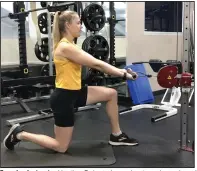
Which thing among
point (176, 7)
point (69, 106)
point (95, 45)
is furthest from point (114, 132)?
point (176, 7)

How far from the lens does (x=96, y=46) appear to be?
4086 mm

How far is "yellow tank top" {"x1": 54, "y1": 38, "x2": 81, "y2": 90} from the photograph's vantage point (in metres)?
2.31

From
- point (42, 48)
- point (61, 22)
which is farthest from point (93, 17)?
point (61, 22)

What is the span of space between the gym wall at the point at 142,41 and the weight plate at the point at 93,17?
0.55m

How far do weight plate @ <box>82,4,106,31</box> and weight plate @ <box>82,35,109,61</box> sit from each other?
0.60 ft

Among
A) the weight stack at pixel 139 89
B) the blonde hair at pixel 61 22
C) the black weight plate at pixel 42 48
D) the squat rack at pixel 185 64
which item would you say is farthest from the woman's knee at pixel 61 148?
the black weight plate at pixel 42 48

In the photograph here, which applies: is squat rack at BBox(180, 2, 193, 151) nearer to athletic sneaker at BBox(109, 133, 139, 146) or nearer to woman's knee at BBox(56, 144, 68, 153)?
athletic sneaker at BBox(109, 133, 139, 146)

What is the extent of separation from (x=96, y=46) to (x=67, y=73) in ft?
6.07

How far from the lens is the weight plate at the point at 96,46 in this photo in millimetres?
3984

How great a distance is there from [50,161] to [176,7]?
399 cm

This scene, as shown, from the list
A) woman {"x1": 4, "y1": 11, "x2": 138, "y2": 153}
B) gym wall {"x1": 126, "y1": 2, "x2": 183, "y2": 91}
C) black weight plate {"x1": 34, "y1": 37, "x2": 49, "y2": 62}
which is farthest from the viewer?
black weight plate {"x1": 34, "y1": 37, "x2": 49, "y2": 62}

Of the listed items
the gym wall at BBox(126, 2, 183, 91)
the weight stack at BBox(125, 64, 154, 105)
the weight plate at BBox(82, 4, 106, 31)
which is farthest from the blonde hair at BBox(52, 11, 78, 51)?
the gym wall at BBox(126, 2, 183, 91)

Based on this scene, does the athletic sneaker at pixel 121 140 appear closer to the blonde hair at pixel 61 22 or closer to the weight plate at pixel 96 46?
the blonde hair at pixel 61 22

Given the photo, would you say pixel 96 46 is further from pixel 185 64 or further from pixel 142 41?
pixel 185 64
